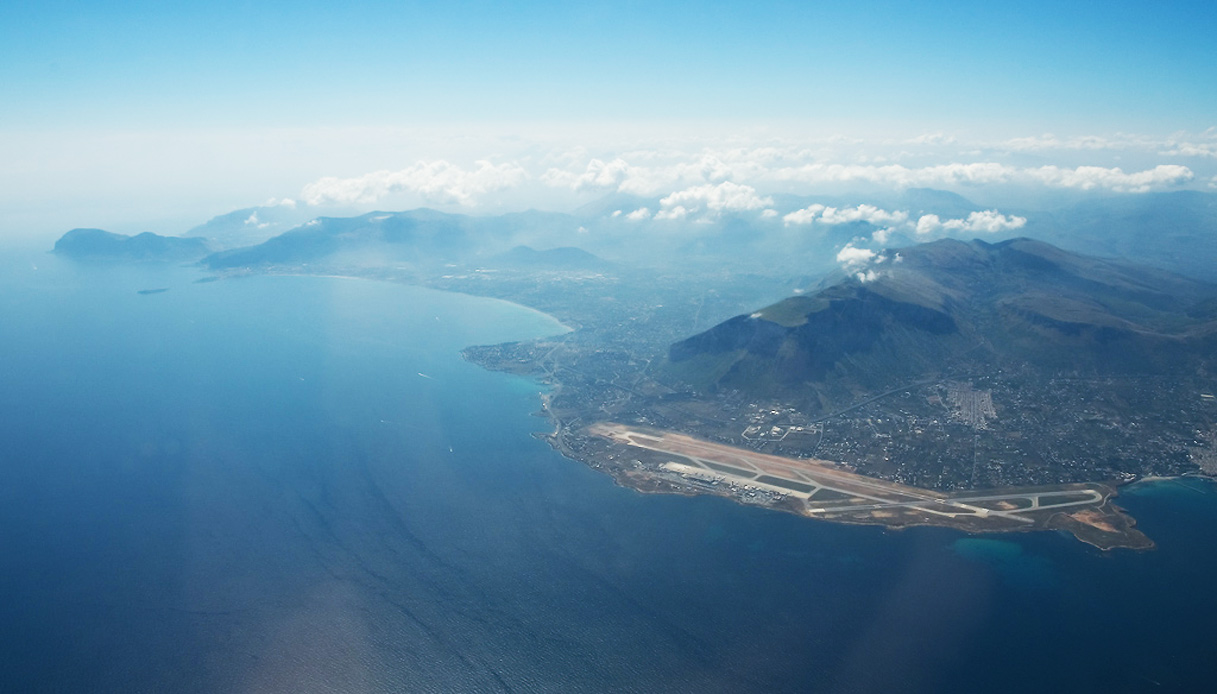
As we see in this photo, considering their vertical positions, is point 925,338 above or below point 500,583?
above

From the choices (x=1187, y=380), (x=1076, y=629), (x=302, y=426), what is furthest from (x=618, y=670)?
(x=1187, y=380)

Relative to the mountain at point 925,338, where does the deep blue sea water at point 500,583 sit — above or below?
below

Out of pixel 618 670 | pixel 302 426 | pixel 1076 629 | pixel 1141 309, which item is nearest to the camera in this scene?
pixel 618 670

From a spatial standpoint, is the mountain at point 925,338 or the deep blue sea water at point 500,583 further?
the mountain at point 925,338

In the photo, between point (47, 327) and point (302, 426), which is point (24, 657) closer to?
point (302, 426)

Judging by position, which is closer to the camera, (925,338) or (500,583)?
(500,583)
